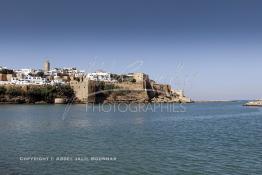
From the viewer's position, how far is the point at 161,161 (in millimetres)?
12352

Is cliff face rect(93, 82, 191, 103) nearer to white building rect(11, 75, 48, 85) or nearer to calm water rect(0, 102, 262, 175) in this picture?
white building rect(11, 75, 48, 85)

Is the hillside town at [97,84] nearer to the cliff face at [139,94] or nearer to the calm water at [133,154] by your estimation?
the cliff face at [139,94]

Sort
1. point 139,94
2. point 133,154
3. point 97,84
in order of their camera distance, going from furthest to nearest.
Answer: point 139,94
point 97,84
point 133,154

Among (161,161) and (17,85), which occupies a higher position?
(17,85)

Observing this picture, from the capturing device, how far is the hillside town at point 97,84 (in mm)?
73062

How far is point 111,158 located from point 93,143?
371cm

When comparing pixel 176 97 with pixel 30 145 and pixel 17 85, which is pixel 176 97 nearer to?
pixel 17 85

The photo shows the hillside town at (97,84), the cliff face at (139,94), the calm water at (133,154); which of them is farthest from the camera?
the cliff face at (139,94)

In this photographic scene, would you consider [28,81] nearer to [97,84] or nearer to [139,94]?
[97,84]

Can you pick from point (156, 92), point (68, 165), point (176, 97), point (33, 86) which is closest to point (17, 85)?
point (33, 86)

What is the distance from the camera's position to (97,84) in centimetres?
7731

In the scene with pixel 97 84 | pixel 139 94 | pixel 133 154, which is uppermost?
pixel 97 84

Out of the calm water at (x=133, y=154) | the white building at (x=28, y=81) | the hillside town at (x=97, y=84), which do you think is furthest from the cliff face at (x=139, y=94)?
the calm water at (x=133, y=154)

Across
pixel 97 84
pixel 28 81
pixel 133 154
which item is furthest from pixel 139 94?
pixel 133 154
